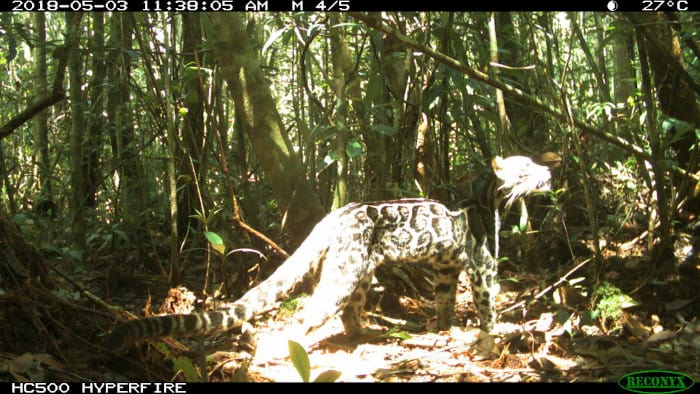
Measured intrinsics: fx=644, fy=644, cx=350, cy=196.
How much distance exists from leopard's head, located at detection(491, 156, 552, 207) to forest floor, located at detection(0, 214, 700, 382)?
2.64 feet

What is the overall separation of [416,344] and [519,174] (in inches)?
64.2

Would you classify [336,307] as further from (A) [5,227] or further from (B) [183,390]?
(A) [5,227]

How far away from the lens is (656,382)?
361cm

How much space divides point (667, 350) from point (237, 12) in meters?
4.13

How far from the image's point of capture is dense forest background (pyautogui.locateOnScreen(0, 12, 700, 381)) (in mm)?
4160

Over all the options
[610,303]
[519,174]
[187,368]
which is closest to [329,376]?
[187,368]

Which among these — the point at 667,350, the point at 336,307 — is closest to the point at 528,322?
the point at 667,350

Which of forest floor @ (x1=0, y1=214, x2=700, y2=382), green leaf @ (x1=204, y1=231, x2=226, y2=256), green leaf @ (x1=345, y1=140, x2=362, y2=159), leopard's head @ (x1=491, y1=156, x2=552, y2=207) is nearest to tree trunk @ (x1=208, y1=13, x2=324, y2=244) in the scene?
green leaf @ (x1=345, y1=140, x2=362, y2=159)

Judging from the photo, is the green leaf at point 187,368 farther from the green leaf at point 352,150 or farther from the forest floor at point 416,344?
the green leaf at point 352,150

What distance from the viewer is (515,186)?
5.31 metres

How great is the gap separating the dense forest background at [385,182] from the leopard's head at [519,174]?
31 cm

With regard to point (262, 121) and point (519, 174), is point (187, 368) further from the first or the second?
point (519, 174)

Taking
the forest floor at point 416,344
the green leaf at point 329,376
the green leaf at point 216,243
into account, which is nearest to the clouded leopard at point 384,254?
the forest floor at point 416,344

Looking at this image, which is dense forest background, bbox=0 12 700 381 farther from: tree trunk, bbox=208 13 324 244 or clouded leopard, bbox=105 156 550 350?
clouded leopard, bbox=105 156 550 350
